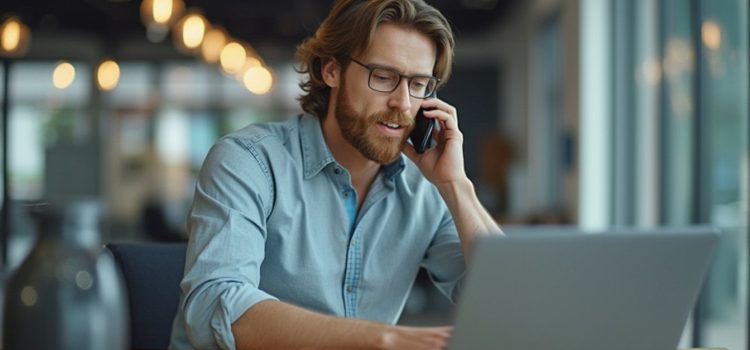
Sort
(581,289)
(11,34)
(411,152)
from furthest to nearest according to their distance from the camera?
(11,34)
(411,152)
(581,289)

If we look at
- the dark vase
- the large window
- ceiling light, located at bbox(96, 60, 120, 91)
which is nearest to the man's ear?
the dark vase

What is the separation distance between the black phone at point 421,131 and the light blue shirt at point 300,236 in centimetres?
6

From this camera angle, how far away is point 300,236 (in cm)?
196

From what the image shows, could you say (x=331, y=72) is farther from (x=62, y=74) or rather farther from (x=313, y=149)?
(x=62, y=74)

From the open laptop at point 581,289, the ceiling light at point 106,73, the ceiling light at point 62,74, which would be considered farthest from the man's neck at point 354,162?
the ceiling light at point 62,74

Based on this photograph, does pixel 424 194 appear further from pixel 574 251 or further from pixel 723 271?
pixel 723 271

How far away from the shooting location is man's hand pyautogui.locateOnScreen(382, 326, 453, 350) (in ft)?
4.41

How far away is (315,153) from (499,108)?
1332cm

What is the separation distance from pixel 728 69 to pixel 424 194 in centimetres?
335

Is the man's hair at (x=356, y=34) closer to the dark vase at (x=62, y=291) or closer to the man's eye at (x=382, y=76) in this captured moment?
the man's eye at (x=382, y=76)

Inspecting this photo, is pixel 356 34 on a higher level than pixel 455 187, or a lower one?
higher

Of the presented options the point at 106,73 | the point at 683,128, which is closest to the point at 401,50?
the point at 683,128

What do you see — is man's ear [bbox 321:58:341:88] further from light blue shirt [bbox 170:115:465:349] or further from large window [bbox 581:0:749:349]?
large window [bbox 581:0:749:349]

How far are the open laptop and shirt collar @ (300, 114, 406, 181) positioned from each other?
2.73ft
